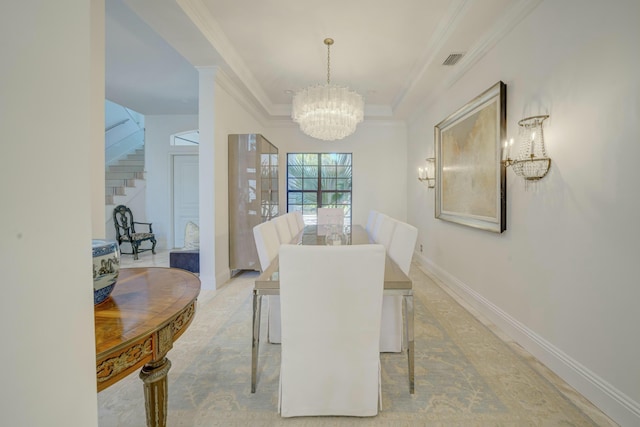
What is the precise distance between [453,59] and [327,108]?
5.08 ft

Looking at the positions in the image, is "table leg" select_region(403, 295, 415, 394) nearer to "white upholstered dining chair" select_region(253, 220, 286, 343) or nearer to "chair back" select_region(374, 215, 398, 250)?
"chair back" select_region(374, 215, 398, 250)

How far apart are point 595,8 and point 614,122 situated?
2.28 feet

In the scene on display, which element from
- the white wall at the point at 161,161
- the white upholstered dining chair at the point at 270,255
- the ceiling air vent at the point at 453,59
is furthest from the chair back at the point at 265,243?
the white wall at the point at 161,161

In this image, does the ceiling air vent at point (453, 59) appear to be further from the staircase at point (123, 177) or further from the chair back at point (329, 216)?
the staircase at point (123, 177)

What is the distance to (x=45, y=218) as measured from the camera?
0.47 metres

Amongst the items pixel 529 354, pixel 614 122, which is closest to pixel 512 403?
pixel 529 354

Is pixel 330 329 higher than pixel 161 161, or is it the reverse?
pixel 161 161

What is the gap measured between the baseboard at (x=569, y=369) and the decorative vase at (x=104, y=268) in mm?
2410

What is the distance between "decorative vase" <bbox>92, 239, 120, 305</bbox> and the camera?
3.01 ft

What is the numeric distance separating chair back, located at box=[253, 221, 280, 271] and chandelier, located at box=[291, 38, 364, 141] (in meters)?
1.40

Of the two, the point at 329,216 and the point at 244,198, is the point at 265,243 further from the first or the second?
the point at 244,198

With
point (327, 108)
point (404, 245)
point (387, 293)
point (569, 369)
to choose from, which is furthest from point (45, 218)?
point (327, 108)

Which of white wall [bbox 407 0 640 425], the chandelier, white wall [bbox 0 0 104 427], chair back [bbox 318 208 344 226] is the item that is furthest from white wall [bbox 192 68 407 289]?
white wall [bbox 407 0 640 425]

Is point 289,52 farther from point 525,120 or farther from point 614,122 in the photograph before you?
point 614,122
